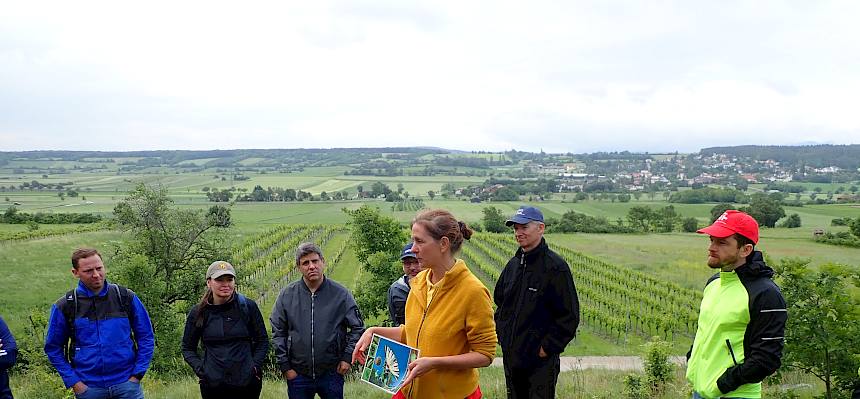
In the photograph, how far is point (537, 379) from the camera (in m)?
3.79

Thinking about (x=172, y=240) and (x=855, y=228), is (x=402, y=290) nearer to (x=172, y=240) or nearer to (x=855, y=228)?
(x=172, y=240)

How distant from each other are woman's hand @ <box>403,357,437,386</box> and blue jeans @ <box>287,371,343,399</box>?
1.97 metres

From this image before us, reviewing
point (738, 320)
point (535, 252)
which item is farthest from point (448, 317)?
point (738, 320)

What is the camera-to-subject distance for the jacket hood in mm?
3139

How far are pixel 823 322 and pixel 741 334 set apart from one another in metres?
2.03

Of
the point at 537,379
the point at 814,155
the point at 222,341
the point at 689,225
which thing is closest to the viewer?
the point at 537,379

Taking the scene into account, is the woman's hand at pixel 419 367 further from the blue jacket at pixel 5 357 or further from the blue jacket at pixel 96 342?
the blue jacket at pixel 5 357

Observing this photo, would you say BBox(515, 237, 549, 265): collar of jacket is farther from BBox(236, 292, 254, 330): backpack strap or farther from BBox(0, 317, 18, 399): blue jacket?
BBox(0, 317, 18, 399): blue jacket

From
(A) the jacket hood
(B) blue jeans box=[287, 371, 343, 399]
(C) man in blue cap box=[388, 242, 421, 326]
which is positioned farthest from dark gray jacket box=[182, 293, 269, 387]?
(A) the jacket hood

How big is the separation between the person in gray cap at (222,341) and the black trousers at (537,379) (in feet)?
6.69

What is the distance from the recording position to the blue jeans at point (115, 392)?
13.5ft

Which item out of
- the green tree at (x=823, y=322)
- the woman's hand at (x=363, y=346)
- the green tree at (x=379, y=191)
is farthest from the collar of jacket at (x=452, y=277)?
the green tree at (x=379, y=191)

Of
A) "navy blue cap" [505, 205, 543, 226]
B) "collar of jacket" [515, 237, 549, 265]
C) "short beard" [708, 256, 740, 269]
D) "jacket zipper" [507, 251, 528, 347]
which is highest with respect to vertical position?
"navy blue cap" [505, 205, 543, 226]

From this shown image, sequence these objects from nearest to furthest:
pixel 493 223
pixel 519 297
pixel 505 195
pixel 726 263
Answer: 1. pixel 726 263
2. pixel 519 297
3. pixel 493 223
4. pixel 505 195
